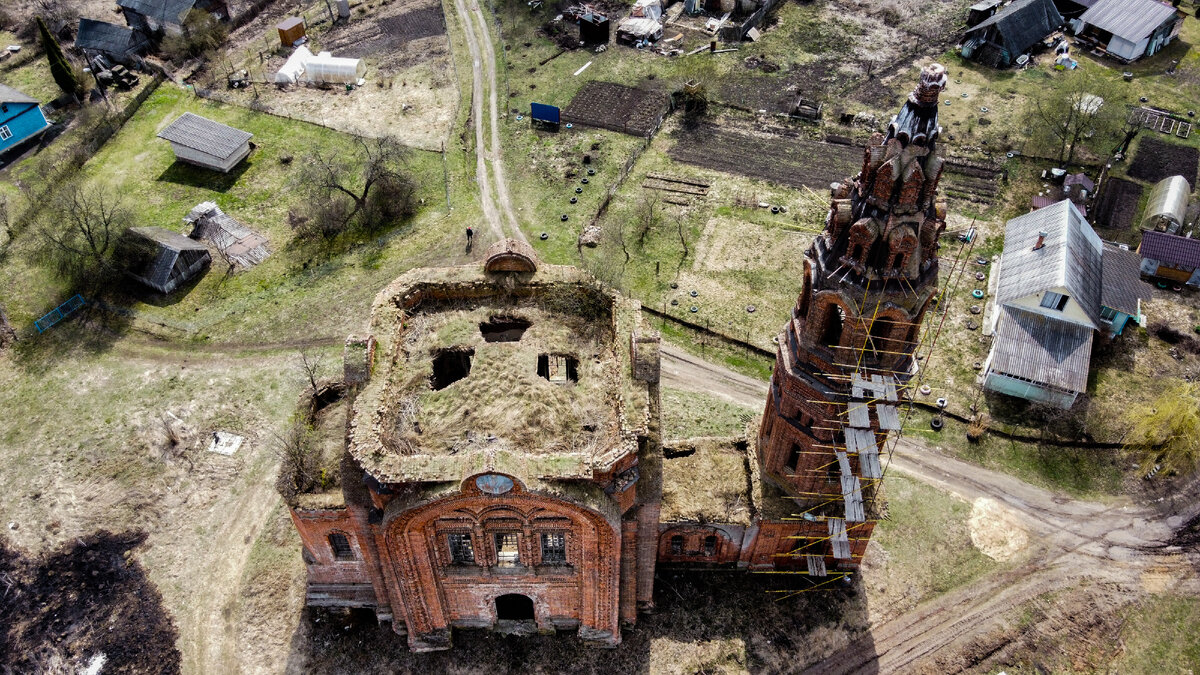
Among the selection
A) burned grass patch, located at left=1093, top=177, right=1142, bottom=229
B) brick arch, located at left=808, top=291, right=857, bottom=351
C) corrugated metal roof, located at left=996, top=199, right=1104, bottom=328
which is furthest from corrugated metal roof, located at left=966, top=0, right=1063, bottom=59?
brick arch, located at left=808, top=291, right=857, bottom=351

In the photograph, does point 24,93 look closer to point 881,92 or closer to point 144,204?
point 144,204

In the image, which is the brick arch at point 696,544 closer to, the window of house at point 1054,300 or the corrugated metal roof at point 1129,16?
the window of house at point 1054,300

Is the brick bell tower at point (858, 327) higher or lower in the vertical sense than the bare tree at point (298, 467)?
higher

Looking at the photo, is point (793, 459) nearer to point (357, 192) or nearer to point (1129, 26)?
point (357, 192)

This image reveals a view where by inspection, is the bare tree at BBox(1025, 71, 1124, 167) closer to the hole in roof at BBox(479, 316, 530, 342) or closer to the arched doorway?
the hole in roof at BBox(479, 316, 530, 342)

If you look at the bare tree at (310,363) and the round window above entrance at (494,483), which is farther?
the bare tree at (310,363)

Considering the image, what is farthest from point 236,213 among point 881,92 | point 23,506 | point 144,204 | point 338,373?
point 881,92

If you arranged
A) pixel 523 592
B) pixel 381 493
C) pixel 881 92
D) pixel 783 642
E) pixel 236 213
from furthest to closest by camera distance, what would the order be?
1. pixel 881 92
2. pixel 236 213
3. pixel 783 642
4. pixel 523 592
5. pixel 381 493

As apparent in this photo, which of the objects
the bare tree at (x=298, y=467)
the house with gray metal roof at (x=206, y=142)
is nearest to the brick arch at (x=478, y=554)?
the bare tree at (x=298, y=467)
